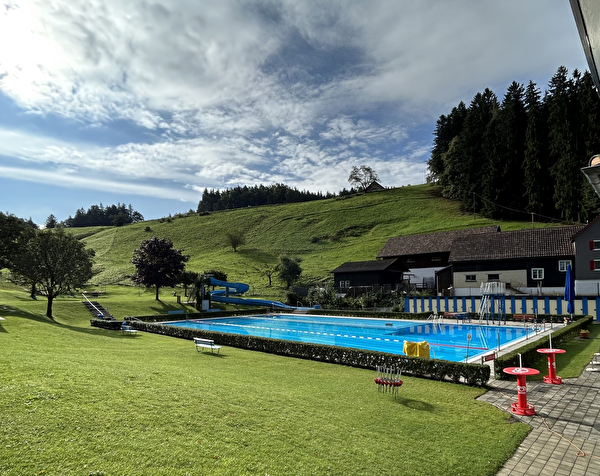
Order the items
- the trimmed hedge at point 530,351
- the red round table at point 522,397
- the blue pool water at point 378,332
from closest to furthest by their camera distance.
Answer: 1. the red round table at point 522,397
2. the trimmed hedge at point 530,351
3. the blue pool water at point 378,332

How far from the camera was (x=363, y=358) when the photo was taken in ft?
49.2

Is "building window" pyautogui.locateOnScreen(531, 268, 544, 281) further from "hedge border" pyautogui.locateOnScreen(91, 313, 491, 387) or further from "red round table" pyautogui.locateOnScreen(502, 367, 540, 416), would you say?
"red round table" pyautogui.locateOnScreen(502, 367, 540, 416)

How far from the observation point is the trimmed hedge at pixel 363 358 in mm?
12161

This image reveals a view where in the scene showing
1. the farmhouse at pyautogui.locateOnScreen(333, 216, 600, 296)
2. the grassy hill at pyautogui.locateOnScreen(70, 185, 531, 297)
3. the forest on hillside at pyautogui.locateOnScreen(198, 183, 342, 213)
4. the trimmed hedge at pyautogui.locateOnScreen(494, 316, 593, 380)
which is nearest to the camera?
the trimmed hedge at pyautogui.locateOnScreen(494, 316, 593, 380)

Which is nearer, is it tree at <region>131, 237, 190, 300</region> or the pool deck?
the pool deck

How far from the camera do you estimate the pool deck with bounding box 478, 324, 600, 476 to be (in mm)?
6426

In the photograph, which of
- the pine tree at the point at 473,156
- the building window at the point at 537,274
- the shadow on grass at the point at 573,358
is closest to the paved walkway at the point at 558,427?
the shadow on grass at the point at 573,358

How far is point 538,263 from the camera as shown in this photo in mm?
35156

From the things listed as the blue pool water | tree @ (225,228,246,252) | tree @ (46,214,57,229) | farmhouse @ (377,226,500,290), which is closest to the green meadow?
the blue pool water

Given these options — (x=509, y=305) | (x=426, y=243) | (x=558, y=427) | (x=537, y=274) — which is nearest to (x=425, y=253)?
(x=426, y=243)

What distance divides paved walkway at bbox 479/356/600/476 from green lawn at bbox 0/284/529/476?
1.13 feet

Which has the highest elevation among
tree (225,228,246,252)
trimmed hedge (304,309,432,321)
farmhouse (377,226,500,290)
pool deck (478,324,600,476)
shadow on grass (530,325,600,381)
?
tree (225,228,246,252)

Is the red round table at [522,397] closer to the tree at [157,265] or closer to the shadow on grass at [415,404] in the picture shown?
the shadow on grass at [415,404]

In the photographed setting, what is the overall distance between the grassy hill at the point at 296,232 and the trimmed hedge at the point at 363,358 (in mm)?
30248
